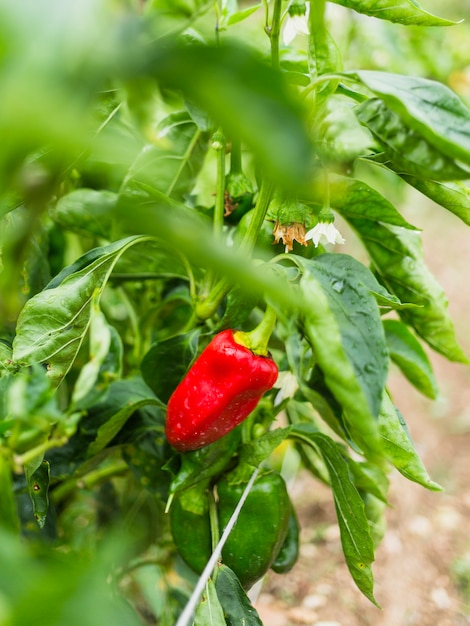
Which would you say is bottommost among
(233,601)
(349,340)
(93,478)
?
(93,478)

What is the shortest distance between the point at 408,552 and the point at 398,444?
3.17 feet

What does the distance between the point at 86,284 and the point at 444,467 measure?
4.70 feet

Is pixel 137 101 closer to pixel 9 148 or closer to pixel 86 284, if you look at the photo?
pixel 9 148

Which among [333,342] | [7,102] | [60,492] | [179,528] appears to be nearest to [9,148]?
[7,102]

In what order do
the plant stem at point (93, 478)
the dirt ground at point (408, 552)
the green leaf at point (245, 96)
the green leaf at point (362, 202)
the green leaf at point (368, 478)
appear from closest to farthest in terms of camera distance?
1. the green leaf at point (245, 96)
2. the green leaf at point (362, 202)
3. the green leaf at point (368, 478)
4. the plant stem at point (93, 478)
5. the dirt ground at point (408, 552)

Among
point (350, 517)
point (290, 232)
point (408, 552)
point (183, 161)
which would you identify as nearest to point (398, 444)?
point (350, 517)

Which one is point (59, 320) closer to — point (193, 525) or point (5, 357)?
point (5, 357)

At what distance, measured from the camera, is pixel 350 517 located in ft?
2.29

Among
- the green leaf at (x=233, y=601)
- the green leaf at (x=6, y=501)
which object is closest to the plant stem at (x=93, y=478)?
the green leaf at (x=233, y=601)

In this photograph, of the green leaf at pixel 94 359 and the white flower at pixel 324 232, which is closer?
the green leaf at pixel 94 359

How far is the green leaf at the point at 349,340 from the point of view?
437mm

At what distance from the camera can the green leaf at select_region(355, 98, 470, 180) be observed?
0.47 m

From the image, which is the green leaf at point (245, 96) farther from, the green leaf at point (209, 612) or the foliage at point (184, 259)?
the green leaf at point (209, 612)

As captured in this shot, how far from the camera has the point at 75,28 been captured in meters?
0.25
